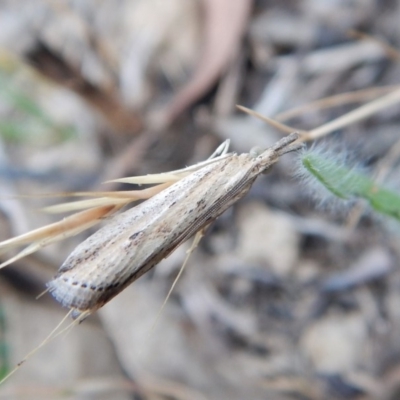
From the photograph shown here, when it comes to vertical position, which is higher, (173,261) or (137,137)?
(137,137)

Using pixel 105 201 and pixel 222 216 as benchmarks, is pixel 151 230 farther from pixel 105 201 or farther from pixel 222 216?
pixel 222 216

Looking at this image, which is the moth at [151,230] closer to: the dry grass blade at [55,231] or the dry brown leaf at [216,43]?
the dry grass blade at [55,231]

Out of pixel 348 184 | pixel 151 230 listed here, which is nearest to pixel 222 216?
pixel 348 184

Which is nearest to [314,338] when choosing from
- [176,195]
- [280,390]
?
[280,390]

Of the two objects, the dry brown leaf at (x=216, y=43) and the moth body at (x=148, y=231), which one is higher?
the dry brown leaf at (x=216, y=43)

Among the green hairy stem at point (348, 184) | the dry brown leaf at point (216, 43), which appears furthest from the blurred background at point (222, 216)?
the green hairy stem at point (348, 184)

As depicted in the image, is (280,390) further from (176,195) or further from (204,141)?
(176,195)
